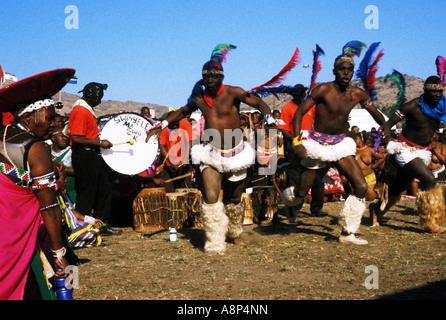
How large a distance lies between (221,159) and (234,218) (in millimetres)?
990

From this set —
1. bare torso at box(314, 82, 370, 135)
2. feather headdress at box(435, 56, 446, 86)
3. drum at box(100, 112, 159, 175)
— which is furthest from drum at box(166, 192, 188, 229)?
feather headdress at box(435, 56, 446, 86)

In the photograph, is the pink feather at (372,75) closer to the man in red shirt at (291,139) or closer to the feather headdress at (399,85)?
the feather headdress at (399,85)

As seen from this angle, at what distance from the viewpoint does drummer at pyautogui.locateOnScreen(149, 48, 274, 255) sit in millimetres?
6121

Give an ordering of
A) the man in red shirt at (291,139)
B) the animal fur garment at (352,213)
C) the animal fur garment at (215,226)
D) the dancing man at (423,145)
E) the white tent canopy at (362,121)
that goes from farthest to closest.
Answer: the white tent canopy at (362,121) < the man in red shirt at (291,139) < the dancing man at (423,145) < the animal fur garment at (352,213) < the animal fur garment at (215,226)

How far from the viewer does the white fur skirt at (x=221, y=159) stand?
618cm

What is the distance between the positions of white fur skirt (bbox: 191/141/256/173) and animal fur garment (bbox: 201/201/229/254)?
0.47m

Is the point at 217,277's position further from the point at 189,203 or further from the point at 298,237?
the point at 189,203

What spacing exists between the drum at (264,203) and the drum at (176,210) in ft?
4.41

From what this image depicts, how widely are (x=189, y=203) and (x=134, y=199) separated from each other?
95cm

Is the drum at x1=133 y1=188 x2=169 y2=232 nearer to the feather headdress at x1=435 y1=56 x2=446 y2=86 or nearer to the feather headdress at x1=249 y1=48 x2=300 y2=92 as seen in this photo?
the feather headdress at x1=249 y1=48 x2=300 y2=92

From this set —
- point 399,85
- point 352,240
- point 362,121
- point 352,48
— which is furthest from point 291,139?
point 362,121

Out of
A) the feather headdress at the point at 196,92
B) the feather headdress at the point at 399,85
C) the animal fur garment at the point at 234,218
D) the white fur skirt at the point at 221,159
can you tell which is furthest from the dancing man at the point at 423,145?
the feather headdress at the point at 196,92

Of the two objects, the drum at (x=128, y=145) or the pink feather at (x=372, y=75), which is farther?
the drum at (x=128, y=145)
